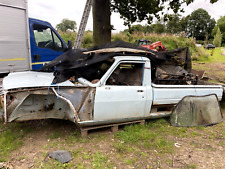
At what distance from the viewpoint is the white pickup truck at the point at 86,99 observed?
293cm

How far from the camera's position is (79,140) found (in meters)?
3.34

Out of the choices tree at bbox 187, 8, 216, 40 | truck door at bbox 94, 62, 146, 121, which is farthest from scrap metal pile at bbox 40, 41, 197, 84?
tree at bbox 187, 8, 216, 40

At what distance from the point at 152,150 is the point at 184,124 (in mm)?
1382

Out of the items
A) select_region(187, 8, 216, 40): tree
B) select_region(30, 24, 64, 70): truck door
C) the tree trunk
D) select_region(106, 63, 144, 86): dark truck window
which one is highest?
select_region(187, 8, 216, 40): tree

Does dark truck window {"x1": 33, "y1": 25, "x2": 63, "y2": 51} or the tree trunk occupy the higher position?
the tree trunk

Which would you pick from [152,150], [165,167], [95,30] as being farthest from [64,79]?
[95,30]

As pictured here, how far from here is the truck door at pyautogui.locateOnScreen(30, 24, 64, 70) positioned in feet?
17.3

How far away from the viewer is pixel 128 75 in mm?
4410

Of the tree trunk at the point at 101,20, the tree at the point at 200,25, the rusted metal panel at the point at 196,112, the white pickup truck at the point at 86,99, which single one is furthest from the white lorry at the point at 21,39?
the tree at the point at 200,25

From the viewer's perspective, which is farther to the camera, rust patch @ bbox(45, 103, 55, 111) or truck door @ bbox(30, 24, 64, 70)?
truck door @ bbox(30, 24, 64, 70)

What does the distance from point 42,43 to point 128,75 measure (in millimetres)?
3196

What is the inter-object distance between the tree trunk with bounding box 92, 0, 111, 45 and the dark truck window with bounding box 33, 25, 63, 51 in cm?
175

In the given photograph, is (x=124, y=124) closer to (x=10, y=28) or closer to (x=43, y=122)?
(x=43, y=122)

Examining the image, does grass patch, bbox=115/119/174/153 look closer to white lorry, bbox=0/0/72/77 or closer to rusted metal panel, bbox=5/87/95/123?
rusted metal panel, bbox=5/87/95/123
